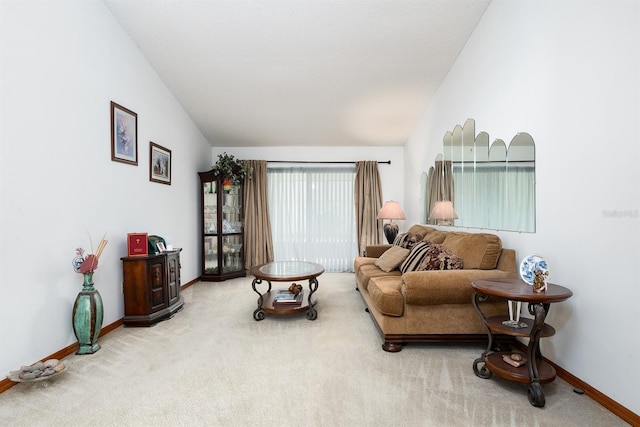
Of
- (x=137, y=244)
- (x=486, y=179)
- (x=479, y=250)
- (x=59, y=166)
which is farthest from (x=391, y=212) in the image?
(x=59, y=166)

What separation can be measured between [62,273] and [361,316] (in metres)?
2.68

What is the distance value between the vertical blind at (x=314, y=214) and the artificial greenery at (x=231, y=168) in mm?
716

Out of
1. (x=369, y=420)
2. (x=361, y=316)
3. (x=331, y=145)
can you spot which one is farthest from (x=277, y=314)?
(x=331, y=145)

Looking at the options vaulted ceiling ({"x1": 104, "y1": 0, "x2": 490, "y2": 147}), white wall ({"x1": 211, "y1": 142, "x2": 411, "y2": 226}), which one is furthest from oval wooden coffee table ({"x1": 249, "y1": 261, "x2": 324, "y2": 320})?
white wall ({"x1": 211, "y1": 142, "x2": 411, "y2": 226})

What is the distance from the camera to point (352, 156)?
20.5ft

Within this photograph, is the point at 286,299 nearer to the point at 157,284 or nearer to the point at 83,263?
the point at 157,284

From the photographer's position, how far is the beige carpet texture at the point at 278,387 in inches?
69.0

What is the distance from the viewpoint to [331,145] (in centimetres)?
620

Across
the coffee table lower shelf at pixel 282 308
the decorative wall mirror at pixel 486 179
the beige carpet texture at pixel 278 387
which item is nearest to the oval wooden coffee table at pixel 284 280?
the coffee table lower shelf at pixel 282 308

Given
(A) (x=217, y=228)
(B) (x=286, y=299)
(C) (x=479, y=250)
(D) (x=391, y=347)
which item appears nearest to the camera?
(D) (x=391, y=347)

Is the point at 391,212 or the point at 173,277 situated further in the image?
the point at 391,212

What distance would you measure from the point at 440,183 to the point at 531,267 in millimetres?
2308

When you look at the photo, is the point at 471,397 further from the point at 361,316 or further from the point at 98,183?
the point at 98,183

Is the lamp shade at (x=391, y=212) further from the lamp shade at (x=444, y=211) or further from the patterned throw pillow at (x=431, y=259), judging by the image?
the patterned throw pillow at (x=431, y=259)
